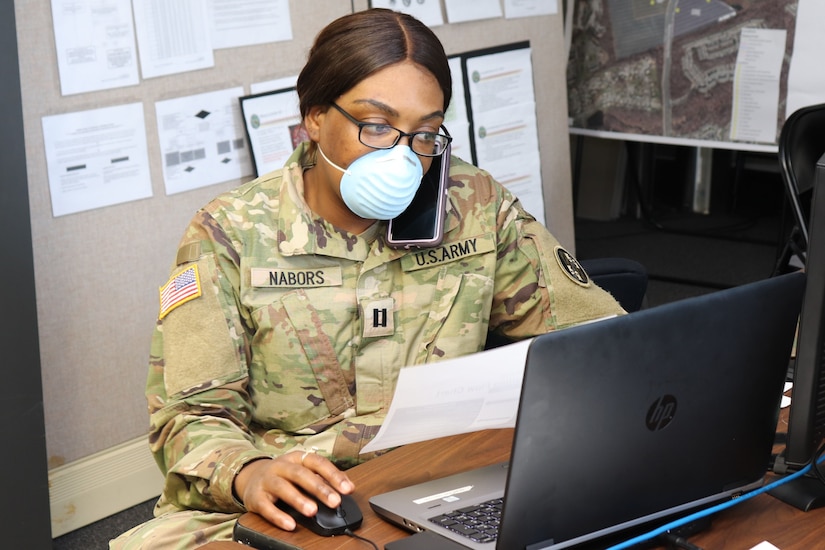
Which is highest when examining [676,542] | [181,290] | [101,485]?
[181,290]

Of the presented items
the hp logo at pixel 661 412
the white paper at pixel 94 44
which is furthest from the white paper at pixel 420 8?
the hp logo at pixel 661 412

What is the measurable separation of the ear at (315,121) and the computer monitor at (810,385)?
783 mm

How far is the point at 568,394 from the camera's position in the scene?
2.94 ft

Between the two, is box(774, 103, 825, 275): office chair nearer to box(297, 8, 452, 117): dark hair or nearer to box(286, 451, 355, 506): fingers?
box(297, 8, 452, 117): dark hair

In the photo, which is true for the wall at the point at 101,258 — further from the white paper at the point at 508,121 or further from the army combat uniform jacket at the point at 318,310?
the army combat uniform jacket at the point at 318,310

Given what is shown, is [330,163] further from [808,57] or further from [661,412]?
[808,57]

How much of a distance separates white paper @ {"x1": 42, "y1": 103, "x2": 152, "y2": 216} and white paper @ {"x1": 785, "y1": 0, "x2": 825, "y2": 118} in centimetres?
220

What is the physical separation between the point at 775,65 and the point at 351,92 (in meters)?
2.48

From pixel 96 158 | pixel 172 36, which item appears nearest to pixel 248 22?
pixel 172 36

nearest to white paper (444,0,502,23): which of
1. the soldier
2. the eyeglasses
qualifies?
the soldier

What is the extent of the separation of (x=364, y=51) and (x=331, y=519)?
72cm

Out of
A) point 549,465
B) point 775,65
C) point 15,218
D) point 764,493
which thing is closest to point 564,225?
point 775,65

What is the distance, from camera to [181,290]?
142cm

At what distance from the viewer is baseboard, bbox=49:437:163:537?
8.14 feet
